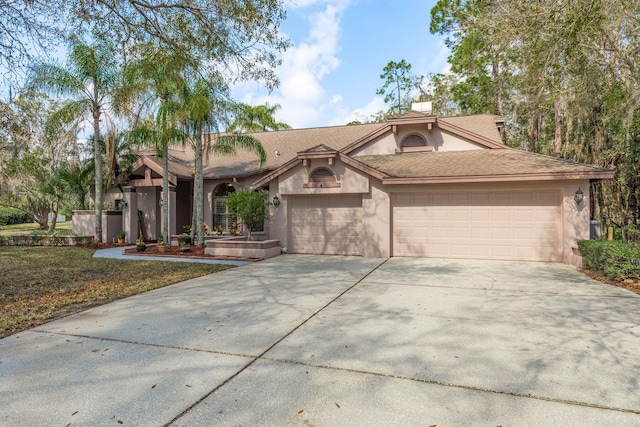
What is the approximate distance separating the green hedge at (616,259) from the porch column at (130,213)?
663 inches

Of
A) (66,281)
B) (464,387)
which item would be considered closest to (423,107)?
(66,281)

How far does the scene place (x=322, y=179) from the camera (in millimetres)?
12523

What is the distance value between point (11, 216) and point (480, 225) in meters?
41.7

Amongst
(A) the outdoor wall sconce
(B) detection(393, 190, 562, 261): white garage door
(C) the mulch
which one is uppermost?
(A) the outdoor wall sconce

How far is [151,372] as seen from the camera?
138 inches

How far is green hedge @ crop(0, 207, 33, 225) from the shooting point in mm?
33469

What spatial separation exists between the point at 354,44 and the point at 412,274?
854cm

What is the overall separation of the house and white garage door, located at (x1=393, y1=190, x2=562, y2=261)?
0.03m

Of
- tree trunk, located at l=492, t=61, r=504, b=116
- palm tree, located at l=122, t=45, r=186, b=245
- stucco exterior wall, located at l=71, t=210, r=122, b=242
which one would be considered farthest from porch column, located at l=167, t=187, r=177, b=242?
tree trunk, located at l=492, t=61, r=504, b=116

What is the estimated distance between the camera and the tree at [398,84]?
3164 centimetres

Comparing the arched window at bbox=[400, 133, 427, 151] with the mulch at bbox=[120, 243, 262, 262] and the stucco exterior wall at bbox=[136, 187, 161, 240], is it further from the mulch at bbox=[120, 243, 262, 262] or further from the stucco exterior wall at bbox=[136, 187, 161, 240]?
the stucco exterior wall at bbox=[136, 187, 161, 240]

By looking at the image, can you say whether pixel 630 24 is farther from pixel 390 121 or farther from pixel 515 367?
pixel 515 367

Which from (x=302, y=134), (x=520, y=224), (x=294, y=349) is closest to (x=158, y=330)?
(x=294, y=349)

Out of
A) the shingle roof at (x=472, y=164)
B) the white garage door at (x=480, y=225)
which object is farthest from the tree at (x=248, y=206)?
the white garage door at (x=480, y=225)
